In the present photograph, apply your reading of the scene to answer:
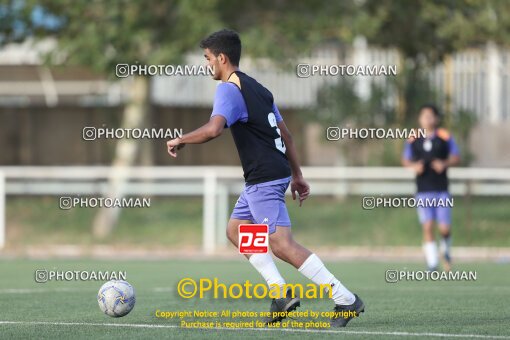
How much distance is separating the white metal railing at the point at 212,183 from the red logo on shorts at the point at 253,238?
13.1 m

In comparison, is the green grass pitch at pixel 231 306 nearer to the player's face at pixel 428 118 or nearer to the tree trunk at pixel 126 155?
the player's face at pixel 428 118

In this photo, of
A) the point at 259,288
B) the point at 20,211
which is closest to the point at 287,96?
the point at 20,211

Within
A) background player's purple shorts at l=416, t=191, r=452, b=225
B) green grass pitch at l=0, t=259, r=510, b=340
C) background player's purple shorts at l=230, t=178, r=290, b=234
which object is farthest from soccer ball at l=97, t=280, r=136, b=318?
background player's purple shorts at l=416, t=191, r=452, b=225

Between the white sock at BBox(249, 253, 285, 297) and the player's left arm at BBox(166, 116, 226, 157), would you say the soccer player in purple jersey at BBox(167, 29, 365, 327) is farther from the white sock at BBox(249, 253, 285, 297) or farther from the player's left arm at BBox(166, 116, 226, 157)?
the player's left arm at BBox(166, 116, 226, 157)

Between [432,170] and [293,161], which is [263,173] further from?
[432,170]

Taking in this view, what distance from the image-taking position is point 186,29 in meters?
22.0

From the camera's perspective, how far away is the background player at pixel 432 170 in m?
15.6

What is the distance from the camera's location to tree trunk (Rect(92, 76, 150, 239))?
23.0 meters

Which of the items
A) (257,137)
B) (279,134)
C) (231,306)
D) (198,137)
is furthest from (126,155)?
(198,137)

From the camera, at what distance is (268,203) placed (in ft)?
28.0

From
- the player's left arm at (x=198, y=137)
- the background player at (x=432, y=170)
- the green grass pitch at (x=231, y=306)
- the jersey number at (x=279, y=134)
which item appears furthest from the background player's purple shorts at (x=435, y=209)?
the player's left arm at (x=198, y=137)

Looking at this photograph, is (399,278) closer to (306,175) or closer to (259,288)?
(259,288)

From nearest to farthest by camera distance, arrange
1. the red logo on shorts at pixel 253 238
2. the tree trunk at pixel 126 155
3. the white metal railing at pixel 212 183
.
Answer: the red logo on shorts at pixel 253 238, the white metal railing at pixel 212 183, the tree trunk at pixel 126 155

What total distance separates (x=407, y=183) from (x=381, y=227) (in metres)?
1.09
